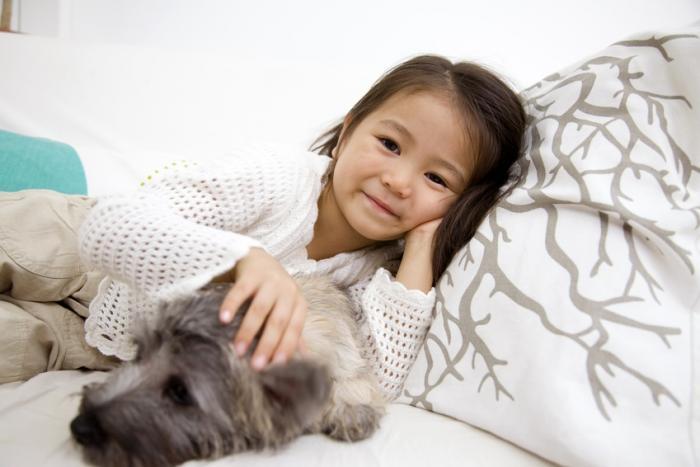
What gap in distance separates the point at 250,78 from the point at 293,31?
2.00 ft

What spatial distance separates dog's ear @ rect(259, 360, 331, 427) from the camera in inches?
31.6

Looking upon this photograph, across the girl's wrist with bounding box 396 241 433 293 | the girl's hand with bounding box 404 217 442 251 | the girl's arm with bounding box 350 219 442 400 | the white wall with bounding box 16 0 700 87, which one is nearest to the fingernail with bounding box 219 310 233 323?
the girl's arm with bounding box 350 219 442 400

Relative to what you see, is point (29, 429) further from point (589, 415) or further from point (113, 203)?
point (589, 415)

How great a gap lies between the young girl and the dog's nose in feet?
0.87

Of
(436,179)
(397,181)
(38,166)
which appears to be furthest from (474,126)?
(38,166)

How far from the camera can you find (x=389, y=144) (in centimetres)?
143

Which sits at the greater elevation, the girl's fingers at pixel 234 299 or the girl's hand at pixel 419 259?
the girl's fingers at pixel 234 299

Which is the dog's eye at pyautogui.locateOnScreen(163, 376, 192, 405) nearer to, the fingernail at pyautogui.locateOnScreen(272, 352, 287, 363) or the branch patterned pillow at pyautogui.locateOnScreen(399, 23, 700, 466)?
the fingernail at pyautogui.locateOnScreen(272, 352, 287, 363)

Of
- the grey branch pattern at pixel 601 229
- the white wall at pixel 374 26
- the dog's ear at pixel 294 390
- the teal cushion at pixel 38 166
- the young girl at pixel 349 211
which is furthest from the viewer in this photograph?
the white wall at pixel 374 26

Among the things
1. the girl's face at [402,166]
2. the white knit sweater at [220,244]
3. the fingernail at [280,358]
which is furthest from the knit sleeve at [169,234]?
the girl's face at [402,166]

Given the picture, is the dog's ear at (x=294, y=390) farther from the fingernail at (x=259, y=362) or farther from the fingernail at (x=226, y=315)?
the fingernail at (x=226, y=315)

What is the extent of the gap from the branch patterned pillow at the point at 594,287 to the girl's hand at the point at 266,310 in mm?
450

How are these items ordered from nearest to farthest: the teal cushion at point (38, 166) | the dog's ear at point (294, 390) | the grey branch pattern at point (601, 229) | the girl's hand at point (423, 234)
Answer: the dog's ear at point (294, 390) → the grey branch pattern at point (601, 229) → the girl's hand at point (423, 234) → the teal cushion at point (38, 166)

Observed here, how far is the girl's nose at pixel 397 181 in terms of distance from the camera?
53.5 inches
